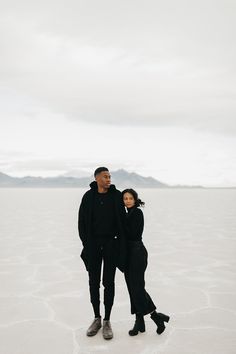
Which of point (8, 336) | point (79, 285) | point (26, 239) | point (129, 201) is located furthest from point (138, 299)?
point (26, 239)

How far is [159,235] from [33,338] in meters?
6.61

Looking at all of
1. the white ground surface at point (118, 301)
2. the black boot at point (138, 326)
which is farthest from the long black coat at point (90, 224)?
the white ground surface at point (118, 301)

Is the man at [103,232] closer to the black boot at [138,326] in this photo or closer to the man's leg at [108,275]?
the man's leg at [108,275]

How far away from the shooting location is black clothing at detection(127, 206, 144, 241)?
340cm

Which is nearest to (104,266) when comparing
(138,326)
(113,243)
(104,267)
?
(104,267)

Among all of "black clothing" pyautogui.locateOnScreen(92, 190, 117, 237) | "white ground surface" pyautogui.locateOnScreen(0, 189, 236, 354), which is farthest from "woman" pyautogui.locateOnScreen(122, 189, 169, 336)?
"white ground surface" pyautogui.locateOnScreen(0, 189, 236, 354)

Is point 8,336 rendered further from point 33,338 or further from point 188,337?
point 188,337

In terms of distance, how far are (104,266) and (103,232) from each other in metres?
0.33

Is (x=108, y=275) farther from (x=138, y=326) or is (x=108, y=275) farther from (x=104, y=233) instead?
(x=138, y=326)

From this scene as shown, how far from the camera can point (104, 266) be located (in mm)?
3551

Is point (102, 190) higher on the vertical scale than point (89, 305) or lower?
higher

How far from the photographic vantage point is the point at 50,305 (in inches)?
169

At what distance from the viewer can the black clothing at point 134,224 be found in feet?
11.2

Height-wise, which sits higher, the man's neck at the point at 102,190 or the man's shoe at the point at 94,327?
the man's neck at the point at 102,190
